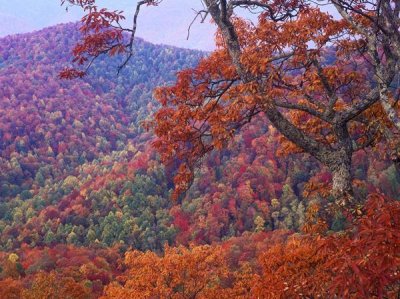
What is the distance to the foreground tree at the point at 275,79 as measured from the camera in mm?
6323

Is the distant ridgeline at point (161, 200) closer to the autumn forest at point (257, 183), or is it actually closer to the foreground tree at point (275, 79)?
the autumn forest at point (257, 183)

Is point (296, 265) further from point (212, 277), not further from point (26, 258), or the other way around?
point (26, 258)

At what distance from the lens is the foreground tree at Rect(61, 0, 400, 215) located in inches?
249

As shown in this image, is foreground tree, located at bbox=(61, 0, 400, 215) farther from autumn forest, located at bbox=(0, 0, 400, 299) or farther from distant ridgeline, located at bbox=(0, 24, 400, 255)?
distant ridgeline, located at bbox=(0, 24, 400, 255)

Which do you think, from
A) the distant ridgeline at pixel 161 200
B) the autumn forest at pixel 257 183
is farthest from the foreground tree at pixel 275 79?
the distant ridgeline at pixel 161 200

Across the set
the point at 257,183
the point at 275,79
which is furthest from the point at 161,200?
the point at 275,79

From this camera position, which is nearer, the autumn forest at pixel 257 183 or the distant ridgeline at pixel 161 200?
the autumn forest at pixel 257 183

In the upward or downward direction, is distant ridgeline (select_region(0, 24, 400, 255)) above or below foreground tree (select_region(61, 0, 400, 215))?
below

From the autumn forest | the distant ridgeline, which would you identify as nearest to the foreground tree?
the autumn forest

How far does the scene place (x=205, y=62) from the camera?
8859 millimetres

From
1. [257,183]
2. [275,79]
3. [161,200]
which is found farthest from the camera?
Answer: [257,183]

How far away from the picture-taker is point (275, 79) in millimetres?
7910

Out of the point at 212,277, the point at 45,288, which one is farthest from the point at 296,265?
the point at 45,288

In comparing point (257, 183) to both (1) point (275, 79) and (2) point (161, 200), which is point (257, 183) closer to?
(2) point (161, 200)
